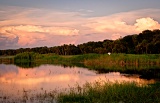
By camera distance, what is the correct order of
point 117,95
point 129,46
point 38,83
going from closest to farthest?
1. point 117,95
2. point 38,83
3. point 129,46

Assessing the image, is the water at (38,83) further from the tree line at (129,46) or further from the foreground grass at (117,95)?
the tree line at (129,46)

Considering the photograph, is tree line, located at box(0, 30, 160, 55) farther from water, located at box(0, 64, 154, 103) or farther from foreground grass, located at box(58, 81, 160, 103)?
foreground grass, located at box(58, 81, 160, 103)

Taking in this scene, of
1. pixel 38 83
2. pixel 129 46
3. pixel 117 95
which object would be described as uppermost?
pixel 129 46

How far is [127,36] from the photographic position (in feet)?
345

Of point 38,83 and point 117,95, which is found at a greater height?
point 117,95

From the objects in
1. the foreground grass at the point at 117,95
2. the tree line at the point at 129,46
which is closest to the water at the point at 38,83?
the foreground grass at the point at 117,95

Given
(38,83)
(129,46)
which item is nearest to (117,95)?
(38,83)

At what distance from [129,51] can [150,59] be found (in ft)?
120

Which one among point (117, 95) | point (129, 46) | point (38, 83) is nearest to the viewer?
point (117, 95)

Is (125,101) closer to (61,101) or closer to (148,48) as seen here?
(61,101)

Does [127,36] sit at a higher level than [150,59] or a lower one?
higher

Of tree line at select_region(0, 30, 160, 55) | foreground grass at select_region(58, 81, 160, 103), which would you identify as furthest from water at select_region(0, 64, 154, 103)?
tree line at select_region(0, 30, 160, 55)

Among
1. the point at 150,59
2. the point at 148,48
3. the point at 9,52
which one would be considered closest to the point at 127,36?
the point at 148,48

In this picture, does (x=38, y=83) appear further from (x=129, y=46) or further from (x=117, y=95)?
(x=129, y=46)
